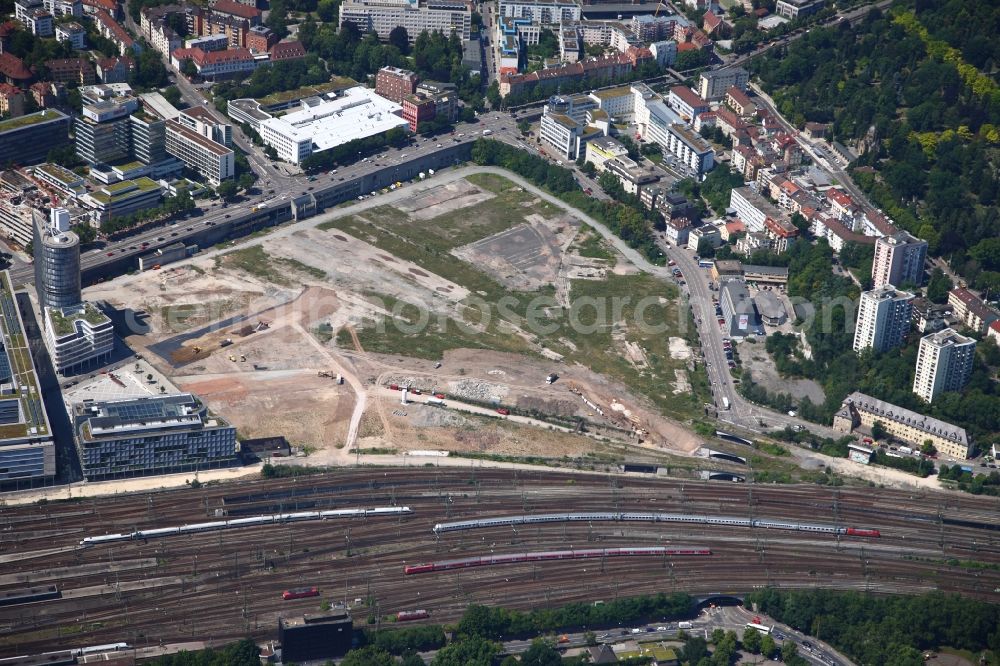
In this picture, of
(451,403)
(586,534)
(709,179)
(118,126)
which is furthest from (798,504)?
(118,126)

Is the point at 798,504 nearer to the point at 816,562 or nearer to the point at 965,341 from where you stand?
the point at 816,562

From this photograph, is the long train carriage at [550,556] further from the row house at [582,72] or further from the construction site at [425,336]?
the row house at [582,72]

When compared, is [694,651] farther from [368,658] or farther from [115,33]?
[115,33]

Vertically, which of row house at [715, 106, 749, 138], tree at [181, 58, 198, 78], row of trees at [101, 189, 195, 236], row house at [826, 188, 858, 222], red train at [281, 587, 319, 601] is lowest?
red train at [281, 587, 319, 601]

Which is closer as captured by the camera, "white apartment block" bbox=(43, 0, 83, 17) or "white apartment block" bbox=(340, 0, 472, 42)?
"white apartment block" bbox=(43, 0, 83, 17)

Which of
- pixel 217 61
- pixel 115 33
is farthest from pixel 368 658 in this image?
pixel 115 33

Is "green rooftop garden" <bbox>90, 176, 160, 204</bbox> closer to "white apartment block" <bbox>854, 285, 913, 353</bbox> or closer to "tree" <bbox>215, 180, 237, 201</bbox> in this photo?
"tree" <bbox>215, 180, 237, 201</bbox>

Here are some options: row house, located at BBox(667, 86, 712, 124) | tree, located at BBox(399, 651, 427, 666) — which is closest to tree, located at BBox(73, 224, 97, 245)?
tree, located at BBox(399, 651, 427, 666)

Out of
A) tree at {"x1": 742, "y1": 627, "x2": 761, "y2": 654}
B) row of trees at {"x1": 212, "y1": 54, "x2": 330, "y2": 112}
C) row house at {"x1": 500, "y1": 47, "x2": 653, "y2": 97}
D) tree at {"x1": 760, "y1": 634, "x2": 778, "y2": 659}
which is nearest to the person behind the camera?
tree at {"x1": 760, "y1": 634, "x2": 778, "y2": 659}
